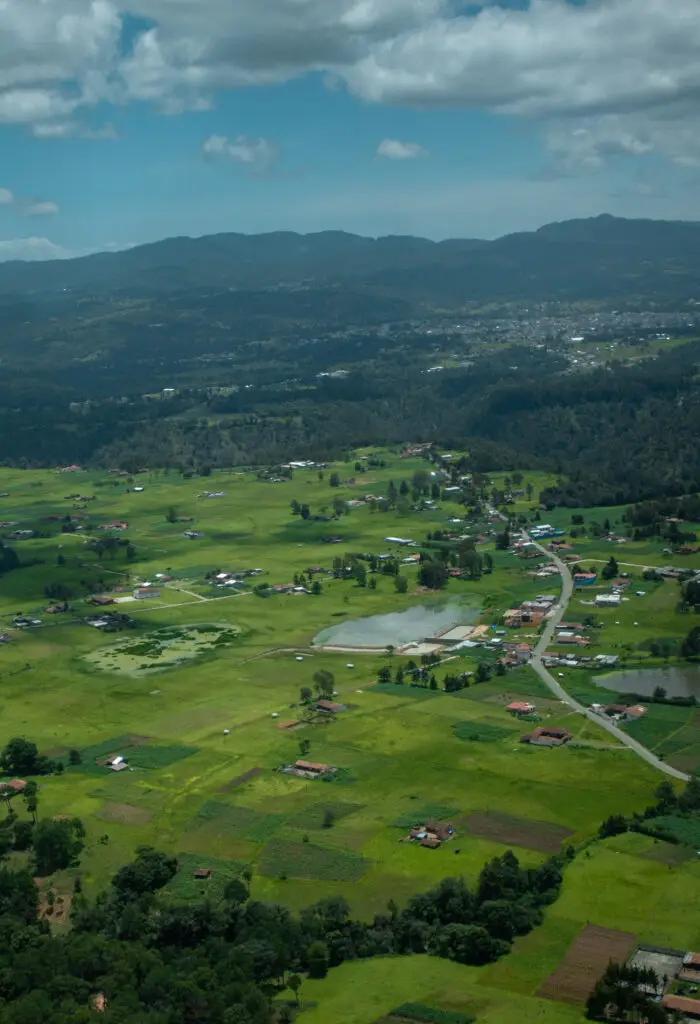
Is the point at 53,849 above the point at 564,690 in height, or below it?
below

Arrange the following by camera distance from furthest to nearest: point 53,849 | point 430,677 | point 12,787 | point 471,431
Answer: point 471,431 < point 430,677 < point 12,787 < point 53,849

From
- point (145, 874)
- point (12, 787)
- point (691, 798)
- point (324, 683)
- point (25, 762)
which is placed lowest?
point (12, 787)

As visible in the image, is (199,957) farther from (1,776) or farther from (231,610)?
(231,610)

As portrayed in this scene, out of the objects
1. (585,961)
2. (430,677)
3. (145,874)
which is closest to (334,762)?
(145,874)

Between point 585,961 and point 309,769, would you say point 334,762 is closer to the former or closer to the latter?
point 309,769

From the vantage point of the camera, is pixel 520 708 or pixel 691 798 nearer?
pixel 691 798

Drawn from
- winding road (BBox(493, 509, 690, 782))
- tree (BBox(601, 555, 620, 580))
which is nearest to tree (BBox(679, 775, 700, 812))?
winding road (BBox(493, 509, 690, 782))
